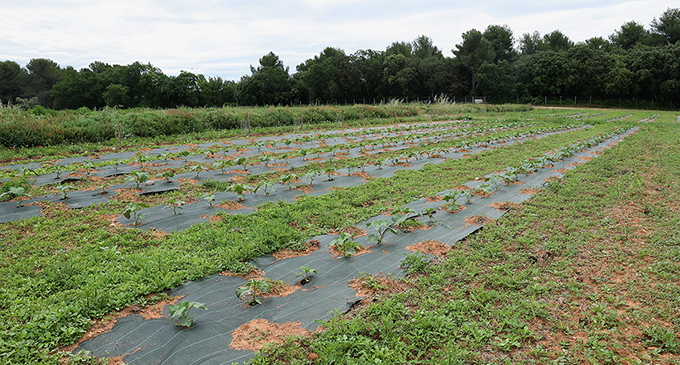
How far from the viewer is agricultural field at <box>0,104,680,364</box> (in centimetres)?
254

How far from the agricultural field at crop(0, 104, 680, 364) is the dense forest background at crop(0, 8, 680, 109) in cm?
3672

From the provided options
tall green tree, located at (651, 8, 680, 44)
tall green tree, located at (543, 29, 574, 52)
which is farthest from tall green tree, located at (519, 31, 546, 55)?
tall green tree, located at (651, 8, 680, 44)

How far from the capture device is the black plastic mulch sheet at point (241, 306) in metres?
2.47

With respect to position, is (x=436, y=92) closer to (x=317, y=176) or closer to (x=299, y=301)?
(x=317, y=176)

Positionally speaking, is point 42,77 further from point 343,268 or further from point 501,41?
point 501,41

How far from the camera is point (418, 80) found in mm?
45688

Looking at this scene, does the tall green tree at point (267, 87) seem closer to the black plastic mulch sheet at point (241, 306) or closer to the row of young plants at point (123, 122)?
the row of young plants at point (123, 122)

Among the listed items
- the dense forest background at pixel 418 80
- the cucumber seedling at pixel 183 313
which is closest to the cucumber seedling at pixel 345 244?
the cucumber seedling at pixel 183 313

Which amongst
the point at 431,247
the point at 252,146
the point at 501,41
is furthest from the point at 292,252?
the point at 501,41

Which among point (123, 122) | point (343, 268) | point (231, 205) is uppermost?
point (123, 122)

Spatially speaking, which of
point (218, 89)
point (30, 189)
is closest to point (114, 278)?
→ point (30, 189)

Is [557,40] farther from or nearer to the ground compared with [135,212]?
farther from the ground

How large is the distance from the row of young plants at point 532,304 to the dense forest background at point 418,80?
39.8 m

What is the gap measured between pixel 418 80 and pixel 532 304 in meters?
45.8
